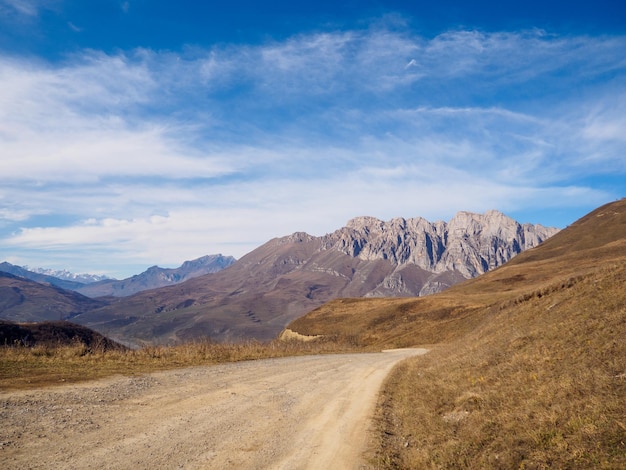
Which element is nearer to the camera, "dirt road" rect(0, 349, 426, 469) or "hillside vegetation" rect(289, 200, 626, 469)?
"hillside vegetation" rect(289, 200, 626, 469)

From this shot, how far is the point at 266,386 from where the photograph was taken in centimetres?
1769

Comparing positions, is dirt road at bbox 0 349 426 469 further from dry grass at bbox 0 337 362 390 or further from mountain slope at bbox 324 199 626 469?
dry grass at bbox 0 337 362 390

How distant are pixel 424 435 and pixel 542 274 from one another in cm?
11881

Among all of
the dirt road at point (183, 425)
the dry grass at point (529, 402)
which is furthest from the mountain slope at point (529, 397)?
the dirt road at point (183, 425)

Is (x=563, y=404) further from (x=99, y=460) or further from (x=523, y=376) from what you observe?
(x=99, y=460)

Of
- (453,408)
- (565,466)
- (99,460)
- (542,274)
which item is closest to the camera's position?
(565,466)

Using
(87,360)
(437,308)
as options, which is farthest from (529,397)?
(437,308)

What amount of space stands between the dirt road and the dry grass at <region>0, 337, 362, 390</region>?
179 centimetres

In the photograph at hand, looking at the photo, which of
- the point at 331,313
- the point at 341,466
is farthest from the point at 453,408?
the point at 331,313

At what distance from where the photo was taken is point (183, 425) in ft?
36.6

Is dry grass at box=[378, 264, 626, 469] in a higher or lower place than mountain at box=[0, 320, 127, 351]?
higher

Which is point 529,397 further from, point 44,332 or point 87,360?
point 44,332

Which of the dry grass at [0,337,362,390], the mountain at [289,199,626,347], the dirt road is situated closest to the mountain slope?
the dirt road

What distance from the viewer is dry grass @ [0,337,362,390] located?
15.6m
